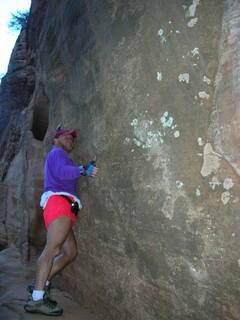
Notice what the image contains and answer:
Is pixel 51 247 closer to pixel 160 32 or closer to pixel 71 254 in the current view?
pixel 71 254

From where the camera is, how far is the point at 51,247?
10.2ft

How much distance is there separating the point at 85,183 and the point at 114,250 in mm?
844

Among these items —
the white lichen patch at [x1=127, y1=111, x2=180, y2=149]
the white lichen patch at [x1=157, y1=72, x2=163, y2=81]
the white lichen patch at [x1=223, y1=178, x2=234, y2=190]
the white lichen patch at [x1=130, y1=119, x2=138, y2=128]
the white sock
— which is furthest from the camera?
the white sock

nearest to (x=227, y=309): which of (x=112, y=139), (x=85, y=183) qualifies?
(x=112, y=139)

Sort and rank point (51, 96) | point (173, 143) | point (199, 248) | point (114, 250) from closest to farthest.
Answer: point (199, 248)
point (173, 143)
point (114, 250)
point (51, 96)

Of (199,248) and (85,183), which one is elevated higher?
(85,183)

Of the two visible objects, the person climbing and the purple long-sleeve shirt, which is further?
the purple long-sleeve shirt

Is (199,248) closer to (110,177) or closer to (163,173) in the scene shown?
(163,173)

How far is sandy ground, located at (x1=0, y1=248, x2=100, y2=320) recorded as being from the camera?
308 centimetres

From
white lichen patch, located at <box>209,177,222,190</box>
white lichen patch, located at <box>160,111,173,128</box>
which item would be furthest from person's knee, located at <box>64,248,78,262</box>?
white lichen patch, located at <box>209,177,222,190</box>

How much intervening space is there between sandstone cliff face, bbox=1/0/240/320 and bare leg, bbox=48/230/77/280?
9 centimetres

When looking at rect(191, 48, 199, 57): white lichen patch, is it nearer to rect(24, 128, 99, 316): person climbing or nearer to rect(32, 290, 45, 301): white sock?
rect(24, 128, 99, 316): person climbing

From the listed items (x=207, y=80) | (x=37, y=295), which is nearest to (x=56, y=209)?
(x=37, y=295)

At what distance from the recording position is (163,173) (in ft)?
8.15
